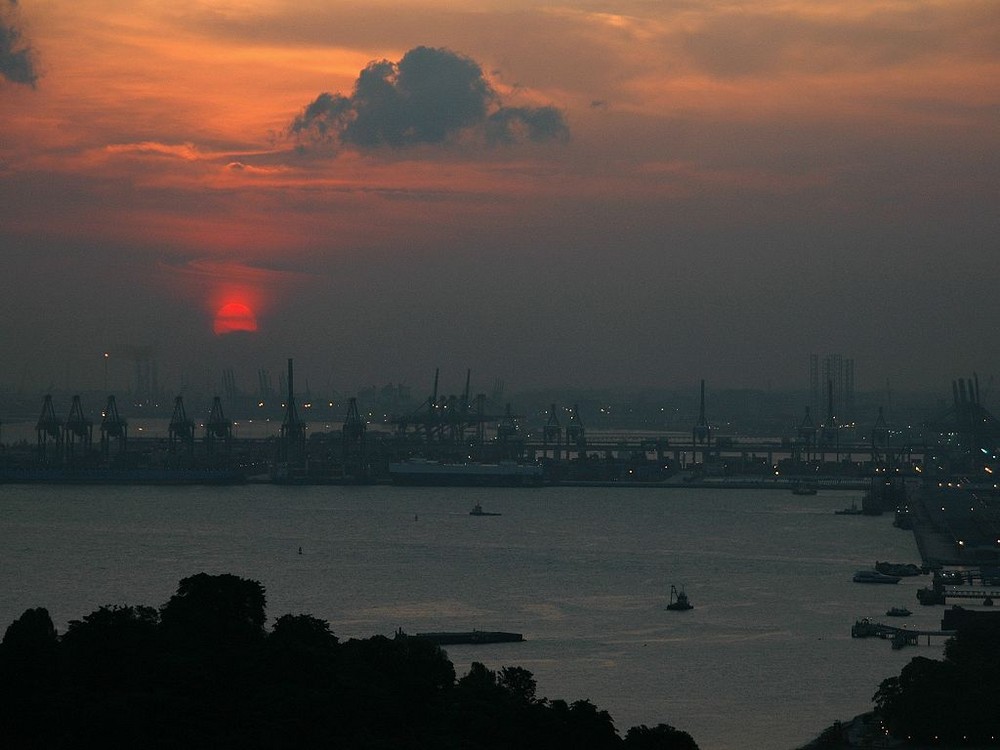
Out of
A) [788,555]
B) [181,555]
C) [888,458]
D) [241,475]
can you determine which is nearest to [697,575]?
[788,555]

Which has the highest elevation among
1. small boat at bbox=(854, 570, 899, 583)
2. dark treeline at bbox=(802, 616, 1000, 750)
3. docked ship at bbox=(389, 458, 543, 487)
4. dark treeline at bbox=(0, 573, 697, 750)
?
docked ship at bbox=(389, 458, 543, 487)

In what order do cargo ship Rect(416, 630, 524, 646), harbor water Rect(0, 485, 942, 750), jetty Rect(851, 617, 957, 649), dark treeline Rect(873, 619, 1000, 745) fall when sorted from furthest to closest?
jetty Rect(851, 617, 957, 649), cargo ship Rect(416, 630, 524, 646), harbor water Rect(0, 485, 942, 750), dark treeline Rect(873, 619, 1000, 745)

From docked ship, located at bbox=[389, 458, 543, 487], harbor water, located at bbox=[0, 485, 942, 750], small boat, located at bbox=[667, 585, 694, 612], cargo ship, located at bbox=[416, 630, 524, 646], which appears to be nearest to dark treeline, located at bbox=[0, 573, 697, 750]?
harbor water, located at bbox=[0, 485, 942, 750]

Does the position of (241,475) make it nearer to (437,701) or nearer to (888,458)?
(888,458)

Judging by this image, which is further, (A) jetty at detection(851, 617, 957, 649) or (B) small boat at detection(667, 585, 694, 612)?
(B) small boat at detection(667, 585, 694, 612)

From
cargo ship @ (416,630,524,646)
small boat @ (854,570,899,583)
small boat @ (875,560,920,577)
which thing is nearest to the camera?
cargo ship @ (416,630,524,646)

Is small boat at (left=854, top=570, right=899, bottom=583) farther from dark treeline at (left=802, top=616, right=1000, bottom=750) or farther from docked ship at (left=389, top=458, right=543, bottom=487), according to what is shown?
docked ship at (left=389, top=458, right=543, bottom=487)

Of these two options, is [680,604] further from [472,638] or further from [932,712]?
[932,712]

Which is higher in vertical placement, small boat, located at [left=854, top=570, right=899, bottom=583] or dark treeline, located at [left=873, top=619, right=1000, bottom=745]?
small boat, located at [left=854, top=570, right=899, bottom=583]
